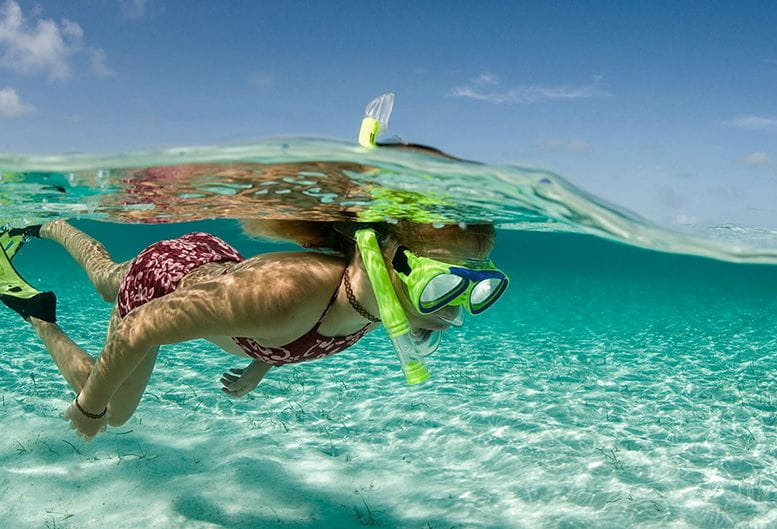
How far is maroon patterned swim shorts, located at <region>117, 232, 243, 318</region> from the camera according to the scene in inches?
174

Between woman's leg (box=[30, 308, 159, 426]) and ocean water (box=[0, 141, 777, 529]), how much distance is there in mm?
838

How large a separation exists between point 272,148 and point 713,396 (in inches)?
327

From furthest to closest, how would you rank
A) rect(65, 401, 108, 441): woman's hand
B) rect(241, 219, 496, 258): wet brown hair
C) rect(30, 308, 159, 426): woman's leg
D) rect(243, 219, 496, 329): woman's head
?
rect(30, 308, 159, 426): woman's leg
rect(65, 401, 108, 441): woman's hand
rect(241, 219, 496, 258): wet brown hair
rect(243, 219, 496, 329): woman's head

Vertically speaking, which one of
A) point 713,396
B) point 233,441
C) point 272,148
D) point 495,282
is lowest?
point 233,441

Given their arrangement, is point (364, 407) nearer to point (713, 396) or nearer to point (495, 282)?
point (495, 282)

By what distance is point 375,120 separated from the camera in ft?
16.1

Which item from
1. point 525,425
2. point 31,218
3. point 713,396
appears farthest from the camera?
point 31,218

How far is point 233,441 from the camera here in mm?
6555

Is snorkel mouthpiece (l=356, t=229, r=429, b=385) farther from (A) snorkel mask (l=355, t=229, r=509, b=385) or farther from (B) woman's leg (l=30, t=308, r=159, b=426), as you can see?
(B) woman's leg (l=30, t=308, r=159, b=426)

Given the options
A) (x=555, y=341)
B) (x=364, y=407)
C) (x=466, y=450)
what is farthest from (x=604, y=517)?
(x=555, y=341)

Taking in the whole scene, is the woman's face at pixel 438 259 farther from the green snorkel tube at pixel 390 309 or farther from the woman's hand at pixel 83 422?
the woman's hand at pixel 83 422

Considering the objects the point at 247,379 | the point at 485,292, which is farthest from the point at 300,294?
the point at 247,379

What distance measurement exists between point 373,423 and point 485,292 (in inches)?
168

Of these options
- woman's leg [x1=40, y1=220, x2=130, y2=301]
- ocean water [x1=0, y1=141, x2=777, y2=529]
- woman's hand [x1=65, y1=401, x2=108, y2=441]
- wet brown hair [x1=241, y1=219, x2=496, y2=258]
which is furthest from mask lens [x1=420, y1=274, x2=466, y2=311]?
woman's leg [x1=40, y1=220, x2=130, y2=301]
